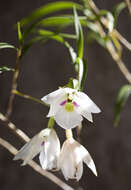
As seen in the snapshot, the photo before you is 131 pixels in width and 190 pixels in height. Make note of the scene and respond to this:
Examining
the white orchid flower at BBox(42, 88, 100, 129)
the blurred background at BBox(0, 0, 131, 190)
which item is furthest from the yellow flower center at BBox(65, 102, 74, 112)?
the blurred background at BBox(0, 0, 131, 190)

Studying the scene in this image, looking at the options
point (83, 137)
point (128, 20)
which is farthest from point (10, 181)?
point (128, 20)

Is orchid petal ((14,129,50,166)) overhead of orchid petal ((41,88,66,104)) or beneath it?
beneath

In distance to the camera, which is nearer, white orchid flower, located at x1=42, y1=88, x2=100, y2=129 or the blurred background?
white orchid flower, located at x1=42, y1=88, x2=100, y2=129

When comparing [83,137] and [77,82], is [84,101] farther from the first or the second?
[83,137]

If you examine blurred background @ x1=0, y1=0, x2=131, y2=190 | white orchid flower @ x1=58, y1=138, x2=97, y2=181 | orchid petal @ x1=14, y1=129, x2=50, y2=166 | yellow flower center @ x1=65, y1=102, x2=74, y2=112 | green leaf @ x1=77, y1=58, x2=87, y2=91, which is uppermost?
green leaf @ x1=77, y1=58, x2=87, y2=91

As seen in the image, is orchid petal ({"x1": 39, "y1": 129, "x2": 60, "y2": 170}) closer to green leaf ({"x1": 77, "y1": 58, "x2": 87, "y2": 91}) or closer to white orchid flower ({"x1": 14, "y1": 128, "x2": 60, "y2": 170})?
white orchid flower ({"x1": 14, "y1": 128, "x2": 60, "y2": 170})

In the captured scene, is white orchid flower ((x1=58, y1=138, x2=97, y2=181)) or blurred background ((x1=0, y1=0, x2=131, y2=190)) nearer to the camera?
white orchid flower ((x1=58, y1=138, x2=97, y2=181))

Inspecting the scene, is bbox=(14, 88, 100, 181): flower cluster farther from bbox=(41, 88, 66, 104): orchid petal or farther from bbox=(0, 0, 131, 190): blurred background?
bbox=(0, 0, 131, 190): blurred background
